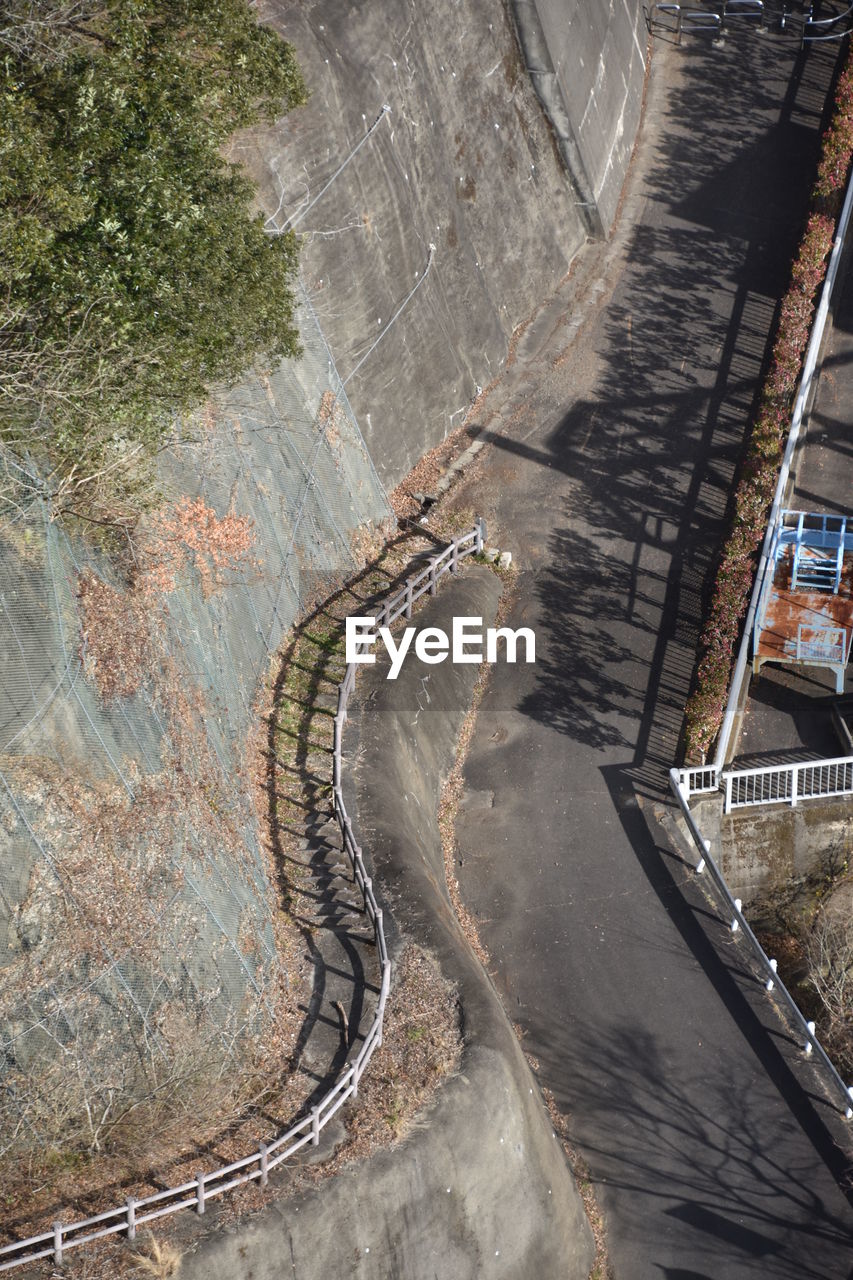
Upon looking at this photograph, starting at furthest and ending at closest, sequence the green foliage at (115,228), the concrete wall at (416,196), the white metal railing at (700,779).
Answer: the concrete wall at (416,196) → the white metal railing at (700,779) → the green foliage at (115,228)

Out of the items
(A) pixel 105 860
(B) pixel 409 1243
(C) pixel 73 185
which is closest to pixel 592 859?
(B) pixel 409 1243

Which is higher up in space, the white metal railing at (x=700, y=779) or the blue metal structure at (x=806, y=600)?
the blue metal structure at (x=806, y=600)

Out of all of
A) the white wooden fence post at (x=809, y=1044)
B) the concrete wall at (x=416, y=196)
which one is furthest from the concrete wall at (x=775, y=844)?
the concrete wall at (x=416, y=196)

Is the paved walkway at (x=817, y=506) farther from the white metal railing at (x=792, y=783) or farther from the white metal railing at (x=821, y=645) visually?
the white metal railing at (x=821, y=645)

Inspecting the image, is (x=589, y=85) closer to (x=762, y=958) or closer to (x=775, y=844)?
(x=775, y=844)

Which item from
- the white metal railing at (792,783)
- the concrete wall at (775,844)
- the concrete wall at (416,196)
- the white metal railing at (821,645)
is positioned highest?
the concrete wall at (416,196)

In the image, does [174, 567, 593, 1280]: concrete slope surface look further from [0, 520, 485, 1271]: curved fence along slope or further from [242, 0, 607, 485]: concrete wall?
[242, 0, 607, 485]: concrete wall

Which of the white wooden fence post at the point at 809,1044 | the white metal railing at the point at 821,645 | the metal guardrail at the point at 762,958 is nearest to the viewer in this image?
the metal guardrail at the point at 762,958
